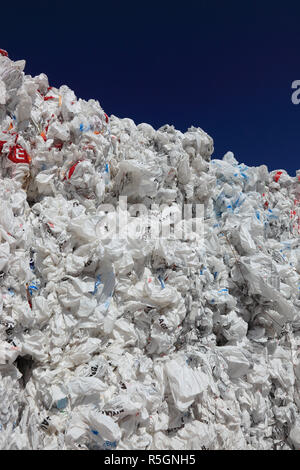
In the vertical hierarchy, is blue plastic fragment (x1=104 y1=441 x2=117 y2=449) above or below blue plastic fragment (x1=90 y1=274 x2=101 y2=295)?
below

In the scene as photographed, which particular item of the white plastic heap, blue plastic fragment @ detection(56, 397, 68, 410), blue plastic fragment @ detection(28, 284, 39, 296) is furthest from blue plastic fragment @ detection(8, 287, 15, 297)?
blue plastic fragment @ detection(56, 397, 68, 410)

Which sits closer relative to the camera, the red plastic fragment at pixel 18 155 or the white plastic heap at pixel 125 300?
the white plastic heap at pixel 125 300

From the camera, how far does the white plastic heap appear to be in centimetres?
190

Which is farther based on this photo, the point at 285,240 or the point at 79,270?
the point at 285,240

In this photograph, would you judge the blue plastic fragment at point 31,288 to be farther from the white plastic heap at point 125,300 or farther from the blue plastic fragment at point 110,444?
the blue plastic fragment at point 110,444

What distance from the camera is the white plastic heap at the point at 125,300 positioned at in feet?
6.22

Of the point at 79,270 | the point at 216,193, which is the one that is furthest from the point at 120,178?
the point at 216,193

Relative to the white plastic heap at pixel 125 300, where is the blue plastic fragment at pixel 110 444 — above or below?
below

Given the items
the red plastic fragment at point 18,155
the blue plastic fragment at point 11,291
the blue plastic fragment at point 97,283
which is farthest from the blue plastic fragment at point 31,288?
the red plastic fragment at point 18,155

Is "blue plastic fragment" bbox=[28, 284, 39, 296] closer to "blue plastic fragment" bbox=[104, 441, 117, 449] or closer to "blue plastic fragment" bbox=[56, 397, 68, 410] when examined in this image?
"blue plastic fragment" bbox=[56, 397, 68, 410]

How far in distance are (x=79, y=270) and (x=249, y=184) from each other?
2587 millimetres

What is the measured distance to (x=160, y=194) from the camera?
3008 millimetres

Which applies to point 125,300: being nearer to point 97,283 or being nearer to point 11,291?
point 97,283
